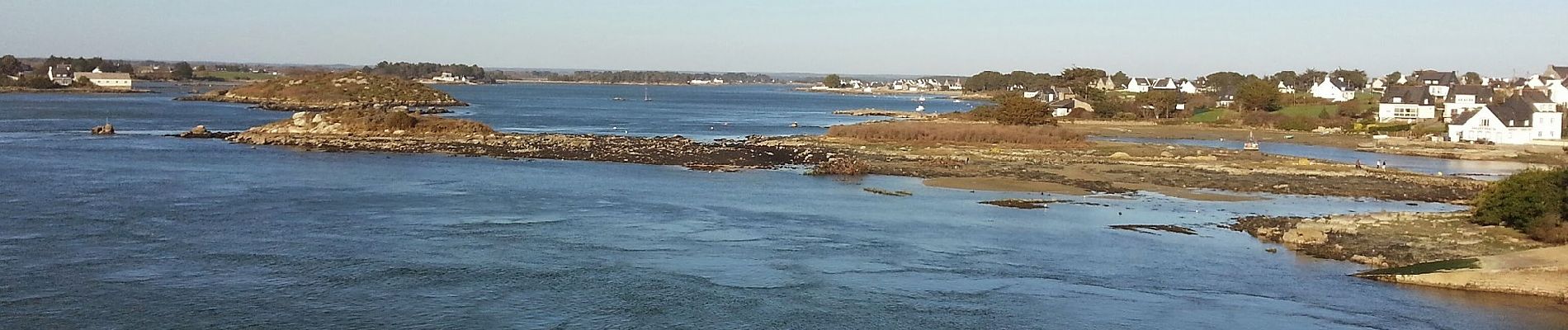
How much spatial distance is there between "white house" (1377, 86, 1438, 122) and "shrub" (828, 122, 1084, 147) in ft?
74.1

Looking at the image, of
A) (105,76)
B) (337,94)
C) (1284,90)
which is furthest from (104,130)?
(105,76)

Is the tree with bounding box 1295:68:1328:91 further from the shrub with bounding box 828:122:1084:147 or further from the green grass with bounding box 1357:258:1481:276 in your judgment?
the green grass with bounding box 1357:258:1481:276

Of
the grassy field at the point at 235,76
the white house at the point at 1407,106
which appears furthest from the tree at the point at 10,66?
the white house at the point at 1407,106

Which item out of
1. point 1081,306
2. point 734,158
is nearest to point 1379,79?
point 734,158

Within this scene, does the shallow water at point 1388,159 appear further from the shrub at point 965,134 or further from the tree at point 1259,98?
the tree at point 1259,98

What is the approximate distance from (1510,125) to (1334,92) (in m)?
36.0

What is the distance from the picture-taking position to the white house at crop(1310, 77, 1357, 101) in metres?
84.7

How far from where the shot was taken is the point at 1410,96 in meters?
66.1

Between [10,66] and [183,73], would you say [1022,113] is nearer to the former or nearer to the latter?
[10,66]

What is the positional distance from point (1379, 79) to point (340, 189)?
10486cm

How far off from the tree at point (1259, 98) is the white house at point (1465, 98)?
435 inches

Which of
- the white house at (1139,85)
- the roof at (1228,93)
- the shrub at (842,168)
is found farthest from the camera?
the white house at (1139,85)

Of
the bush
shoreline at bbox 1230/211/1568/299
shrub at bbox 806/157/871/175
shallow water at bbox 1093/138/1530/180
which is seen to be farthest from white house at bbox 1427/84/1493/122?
the bush

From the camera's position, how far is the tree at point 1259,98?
74.5 metres
